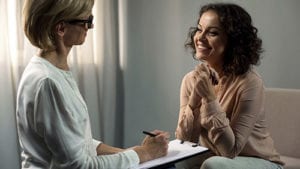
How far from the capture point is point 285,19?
2.30 meters

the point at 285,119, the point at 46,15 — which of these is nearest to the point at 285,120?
the point at 285,119

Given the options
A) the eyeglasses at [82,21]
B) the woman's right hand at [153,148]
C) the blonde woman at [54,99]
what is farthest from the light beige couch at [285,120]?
the eyeglasses at [82,21]

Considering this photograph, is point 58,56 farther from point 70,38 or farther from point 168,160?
point 168,160

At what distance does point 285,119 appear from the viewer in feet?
6.38

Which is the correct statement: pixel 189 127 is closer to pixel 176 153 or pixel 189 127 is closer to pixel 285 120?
pixel 176 153

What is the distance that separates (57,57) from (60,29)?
0.09 m

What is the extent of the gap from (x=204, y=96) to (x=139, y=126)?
1.21m

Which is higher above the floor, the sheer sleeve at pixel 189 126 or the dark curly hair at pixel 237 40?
the dark curly hair at pixel 237 40

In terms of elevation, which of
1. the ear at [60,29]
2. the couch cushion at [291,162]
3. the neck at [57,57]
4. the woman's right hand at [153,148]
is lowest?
the couch cushion at [291,162]

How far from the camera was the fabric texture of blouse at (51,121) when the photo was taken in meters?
1.02

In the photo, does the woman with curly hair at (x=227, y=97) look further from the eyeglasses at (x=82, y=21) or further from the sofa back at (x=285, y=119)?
the eyeglasses at (x=82, y=21)

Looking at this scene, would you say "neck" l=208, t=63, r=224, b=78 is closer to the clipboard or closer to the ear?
the clipboard

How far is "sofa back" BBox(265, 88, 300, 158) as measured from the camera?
6.29 feet

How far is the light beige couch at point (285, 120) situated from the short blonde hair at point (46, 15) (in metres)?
1.21
